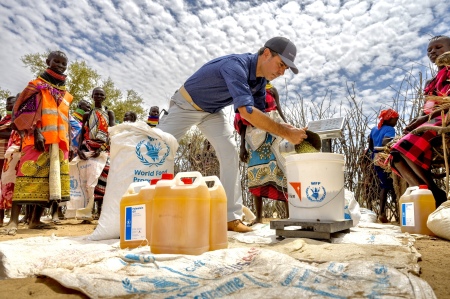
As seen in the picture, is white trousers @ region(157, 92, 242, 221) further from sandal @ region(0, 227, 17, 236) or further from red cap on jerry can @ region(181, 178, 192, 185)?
sandal @ region(0, 227, 17, 236)

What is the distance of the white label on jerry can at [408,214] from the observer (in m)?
2.70

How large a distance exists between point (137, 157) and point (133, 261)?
1.14 m

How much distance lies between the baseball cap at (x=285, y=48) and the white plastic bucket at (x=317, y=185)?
2.61 feet

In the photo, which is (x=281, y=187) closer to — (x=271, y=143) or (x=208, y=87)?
(x=271, y=143)

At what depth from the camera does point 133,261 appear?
5.06ft

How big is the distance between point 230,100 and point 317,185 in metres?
1.11

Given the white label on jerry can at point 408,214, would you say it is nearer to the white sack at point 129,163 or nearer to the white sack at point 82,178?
the white sack at point 129,163

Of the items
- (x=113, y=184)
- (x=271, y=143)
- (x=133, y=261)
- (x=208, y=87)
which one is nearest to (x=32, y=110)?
Result: (x=113, y=184)

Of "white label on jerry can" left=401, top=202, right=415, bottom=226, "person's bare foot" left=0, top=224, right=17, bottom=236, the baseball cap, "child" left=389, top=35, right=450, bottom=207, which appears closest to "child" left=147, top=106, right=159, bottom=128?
"person's bare foot" left=0, top=224, right=17, bottom=236

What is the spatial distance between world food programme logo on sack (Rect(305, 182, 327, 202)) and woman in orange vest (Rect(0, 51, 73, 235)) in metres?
2.77

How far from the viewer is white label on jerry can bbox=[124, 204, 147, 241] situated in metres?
2.03

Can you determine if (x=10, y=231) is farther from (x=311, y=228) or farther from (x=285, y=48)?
(x=285, y=48)

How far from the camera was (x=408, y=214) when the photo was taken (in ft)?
9.00

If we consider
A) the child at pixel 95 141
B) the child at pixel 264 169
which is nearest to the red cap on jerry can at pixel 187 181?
the child at pixel 264 169
